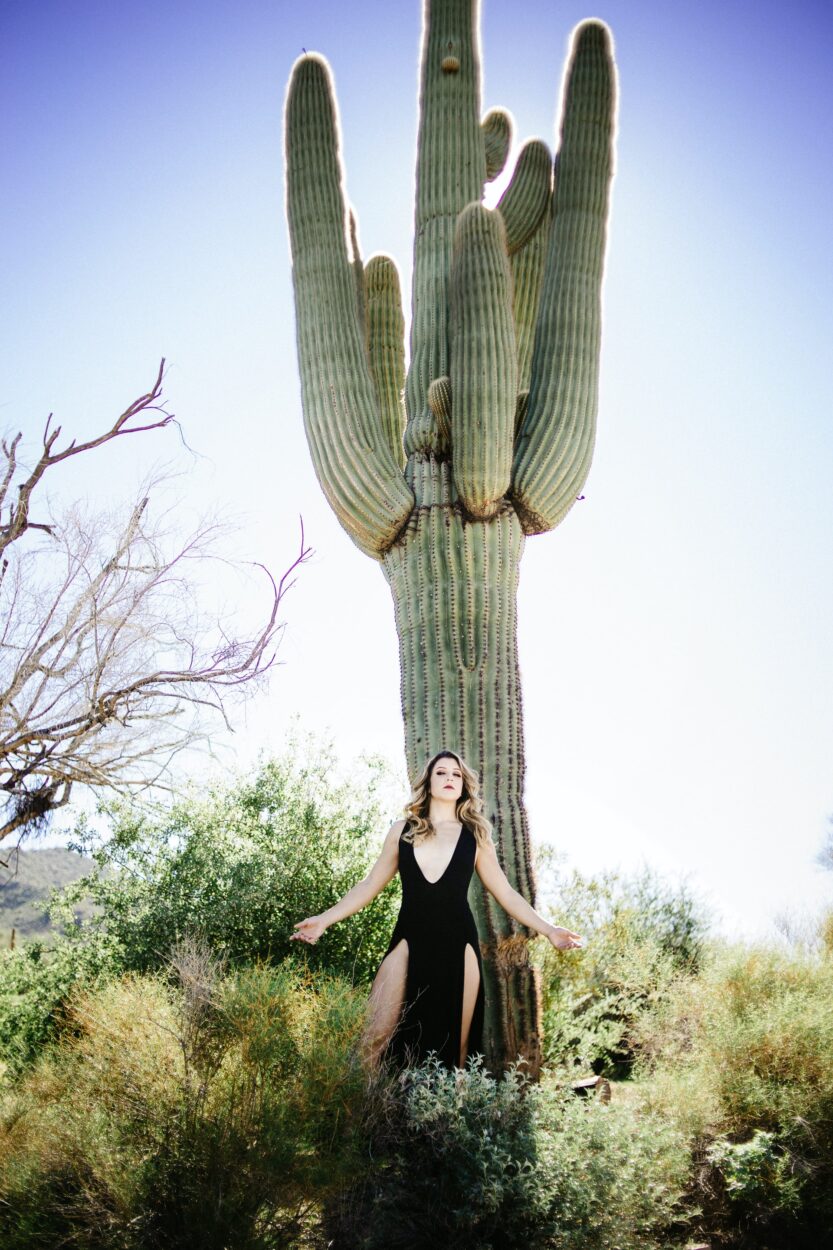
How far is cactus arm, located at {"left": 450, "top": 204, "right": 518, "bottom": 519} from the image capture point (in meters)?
6.00

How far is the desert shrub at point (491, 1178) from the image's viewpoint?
3.78 metres

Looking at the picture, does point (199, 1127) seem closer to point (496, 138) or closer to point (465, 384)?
point (465, 384)

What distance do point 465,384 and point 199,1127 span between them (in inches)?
170

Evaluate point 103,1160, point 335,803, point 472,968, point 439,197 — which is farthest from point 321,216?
point 103,1160

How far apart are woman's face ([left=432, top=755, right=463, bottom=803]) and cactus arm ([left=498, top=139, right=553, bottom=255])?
4422 millimetres

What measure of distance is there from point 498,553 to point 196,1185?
3.79m

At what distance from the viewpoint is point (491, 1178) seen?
3.75m

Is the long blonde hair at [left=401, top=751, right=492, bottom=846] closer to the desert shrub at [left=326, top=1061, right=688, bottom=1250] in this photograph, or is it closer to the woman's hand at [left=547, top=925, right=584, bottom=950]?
the woman's hand at [left=547, top=925, right=584, bottom=950]

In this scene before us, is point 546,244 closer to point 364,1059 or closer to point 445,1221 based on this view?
point 364,1059

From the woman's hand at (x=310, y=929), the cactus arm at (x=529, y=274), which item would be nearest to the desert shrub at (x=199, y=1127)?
the woman's hand at (x=310, y=929)

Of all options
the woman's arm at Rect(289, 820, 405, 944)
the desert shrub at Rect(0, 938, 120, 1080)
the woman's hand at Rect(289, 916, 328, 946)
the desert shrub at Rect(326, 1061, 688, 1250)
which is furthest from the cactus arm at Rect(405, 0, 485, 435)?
the desert shrub at Rect(0, 938, 120, 1080)

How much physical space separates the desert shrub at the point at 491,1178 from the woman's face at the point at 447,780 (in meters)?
1.30

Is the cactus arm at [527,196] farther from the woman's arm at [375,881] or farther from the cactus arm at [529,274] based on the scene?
the woman's arm at [375,881]

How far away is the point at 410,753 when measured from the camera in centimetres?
574
